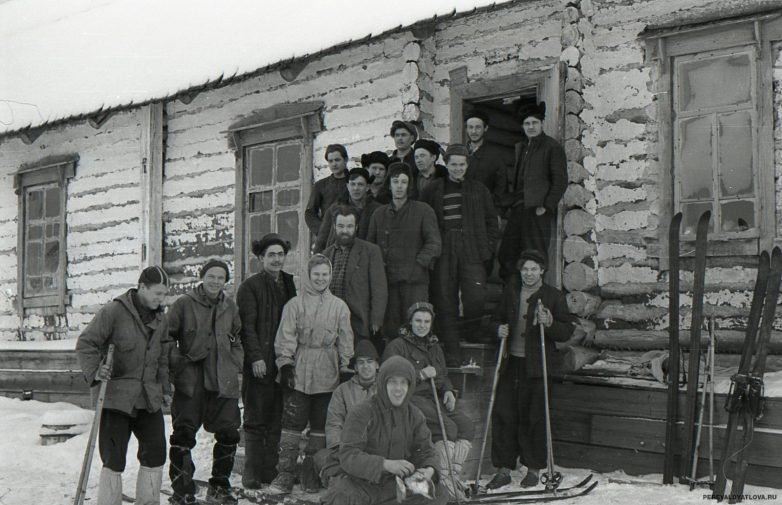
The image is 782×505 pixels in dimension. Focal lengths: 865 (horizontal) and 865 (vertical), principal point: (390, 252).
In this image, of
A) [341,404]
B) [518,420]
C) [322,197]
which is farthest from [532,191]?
[341,404]

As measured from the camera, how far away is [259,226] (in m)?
9.77

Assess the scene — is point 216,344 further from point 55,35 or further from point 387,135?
point 55,35

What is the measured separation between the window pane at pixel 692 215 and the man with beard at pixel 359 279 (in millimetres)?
2456

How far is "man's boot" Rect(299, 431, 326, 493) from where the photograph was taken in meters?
5.93

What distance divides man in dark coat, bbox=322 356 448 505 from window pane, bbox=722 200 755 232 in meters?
3.34

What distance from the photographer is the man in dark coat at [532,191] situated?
6.69 m

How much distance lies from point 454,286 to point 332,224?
3.66ft

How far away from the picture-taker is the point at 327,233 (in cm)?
704

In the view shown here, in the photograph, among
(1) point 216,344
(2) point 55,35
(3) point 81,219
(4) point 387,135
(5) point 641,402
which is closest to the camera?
(1) point 216,344

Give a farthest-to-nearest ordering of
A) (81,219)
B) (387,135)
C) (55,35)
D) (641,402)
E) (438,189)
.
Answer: (55,35) → (81,219) → (387,135) → (438,189) → (641,402)

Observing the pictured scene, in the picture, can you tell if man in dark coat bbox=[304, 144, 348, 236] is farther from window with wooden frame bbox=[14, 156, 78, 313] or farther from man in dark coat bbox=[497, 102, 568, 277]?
window with wooden frame bbox=[14, 156, 78, 313]

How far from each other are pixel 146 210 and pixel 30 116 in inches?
73.5

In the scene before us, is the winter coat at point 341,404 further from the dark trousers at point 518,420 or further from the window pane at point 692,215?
the window pane at point 692,215

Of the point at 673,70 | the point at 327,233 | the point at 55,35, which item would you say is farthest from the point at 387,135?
the point at 55,35
